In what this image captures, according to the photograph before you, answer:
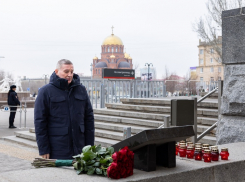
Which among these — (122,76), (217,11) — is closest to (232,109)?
(122,76)

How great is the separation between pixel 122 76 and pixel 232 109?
38.0ft

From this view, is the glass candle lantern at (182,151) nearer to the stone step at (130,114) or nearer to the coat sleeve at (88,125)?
the coat sleeve at (88,125)

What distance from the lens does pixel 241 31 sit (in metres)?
5.60

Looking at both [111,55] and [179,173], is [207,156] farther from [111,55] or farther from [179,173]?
[111,55]

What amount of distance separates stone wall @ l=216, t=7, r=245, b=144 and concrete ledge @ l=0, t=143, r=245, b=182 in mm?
1615

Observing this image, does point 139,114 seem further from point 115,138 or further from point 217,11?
point 217,11

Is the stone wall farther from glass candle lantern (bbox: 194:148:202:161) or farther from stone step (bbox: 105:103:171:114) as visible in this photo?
stone step (bbox: 105:103:171:114)

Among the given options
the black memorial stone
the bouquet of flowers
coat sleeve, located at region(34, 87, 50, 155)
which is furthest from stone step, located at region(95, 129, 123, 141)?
the bouquet of flowers

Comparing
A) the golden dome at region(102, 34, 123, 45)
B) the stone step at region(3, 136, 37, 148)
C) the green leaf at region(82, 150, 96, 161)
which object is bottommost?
the stone step at region(3, 136, 37, 148)

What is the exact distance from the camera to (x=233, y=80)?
5.60 m

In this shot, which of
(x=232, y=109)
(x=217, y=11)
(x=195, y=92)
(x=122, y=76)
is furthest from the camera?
(x=217, y=11)

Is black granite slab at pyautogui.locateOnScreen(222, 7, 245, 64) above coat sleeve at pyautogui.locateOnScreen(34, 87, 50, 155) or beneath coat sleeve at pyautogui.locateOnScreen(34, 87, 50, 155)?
above

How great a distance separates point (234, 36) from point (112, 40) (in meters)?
120

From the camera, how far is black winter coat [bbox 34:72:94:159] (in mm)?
3906
